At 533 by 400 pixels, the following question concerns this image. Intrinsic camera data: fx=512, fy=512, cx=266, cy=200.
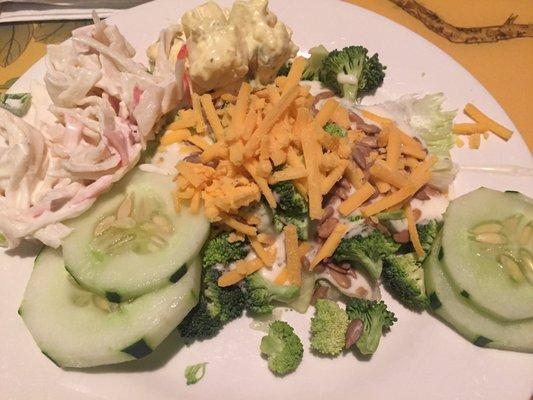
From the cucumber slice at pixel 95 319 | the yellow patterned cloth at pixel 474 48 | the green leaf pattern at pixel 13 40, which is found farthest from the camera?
the green leaf pattern at pixel 13 40

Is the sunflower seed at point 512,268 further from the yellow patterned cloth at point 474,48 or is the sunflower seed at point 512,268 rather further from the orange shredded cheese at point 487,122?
the yellow patterned cloth at point 474,48

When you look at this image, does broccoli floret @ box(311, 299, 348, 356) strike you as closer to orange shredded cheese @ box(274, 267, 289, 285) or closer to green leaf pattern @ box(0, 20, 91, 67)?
orange shredded cheese @ box(274, 267, 289, 285)

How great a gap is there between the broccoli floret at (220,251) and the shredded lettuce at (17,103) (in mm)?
974

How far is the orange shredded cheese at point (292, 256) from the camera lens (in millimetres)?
1864

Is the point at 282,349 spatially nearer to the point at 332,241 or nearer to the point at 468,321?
the point at 332,241

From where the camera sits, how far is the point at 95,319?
1717 millimetres

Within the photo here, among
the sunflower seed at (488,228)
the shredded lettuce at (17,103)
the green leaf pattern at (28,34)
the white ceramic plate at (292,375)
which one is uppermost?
the shredded lettuce at (17,103)

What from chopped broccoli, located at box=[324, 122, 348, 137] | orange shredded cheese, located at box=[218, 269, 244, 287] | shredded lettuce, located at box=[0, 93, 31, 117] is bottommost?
orange shredded cheese, located at box=[218, 269, 244, 287]

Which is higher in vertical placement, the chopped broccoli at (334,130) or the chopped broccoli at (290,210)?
the chopped broccoli at (334,130)

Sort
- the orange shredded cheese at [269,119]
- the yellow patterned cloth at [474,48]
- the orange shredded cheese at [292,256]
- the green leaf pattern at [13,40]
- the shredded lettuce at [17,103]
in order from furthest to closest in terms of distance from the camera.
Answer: the green leaf pattern at [13,40]
the yellow patterned cloth at [474,48]
the shredded lettuce at [17,103]
the orange shredded cheese at [292,256]
the orange shredded cheese at [269,119]

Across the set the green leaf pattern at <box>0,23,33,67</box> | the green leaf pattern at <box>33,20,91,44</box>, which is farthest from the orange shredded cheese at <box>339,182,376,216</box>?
the green leaf pattern at <box>0,23,33,67</box>

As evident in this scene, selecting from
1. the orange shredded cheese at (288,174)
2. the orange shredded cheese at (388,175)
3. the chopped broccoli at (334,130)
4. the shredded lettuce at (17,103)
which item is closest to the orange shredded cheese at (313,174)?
the orange shredded cheese at (288,174)

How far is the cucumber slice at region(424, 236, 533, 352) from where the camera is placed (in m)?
1.77

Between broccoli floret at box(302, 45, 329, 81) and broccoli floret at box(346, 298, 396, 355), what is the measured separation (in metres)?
1.09
